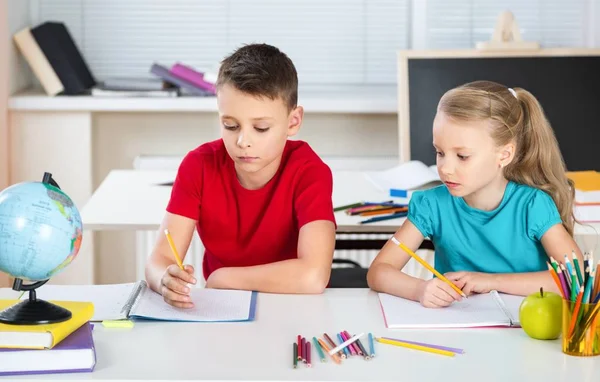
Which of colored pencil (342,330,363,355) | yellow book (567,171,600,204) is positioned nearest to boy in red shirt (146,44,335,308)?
colored pencil (342,330,363,355)

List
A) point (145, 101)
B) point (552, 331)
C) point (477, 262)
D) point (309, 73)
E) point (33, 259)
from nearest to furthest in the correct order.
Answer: point (33, 259)
point (552, 331)
point (477, 262)
point (145, 101)
point (309, 73)

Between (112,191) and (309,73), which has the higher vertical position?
(309,73)

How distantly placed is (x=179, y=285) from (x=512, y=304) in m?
0.60

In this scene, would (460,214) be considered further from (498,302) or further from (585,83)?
(585,83)

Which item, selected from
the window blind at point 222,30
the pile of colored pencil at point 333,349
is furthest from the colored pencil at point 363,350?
the window blind at point 222,30

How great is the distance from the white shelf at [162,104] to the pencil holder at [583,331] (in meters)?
2.25

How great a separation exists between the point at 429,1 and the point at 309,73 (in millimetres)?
569

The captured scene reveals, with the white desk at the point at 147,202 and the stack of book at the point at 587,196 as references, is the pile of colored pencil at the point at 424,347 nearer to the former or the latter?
the white desk at the point at 147,202

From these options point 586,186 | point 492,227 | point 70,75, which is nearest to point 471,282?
point 492,227

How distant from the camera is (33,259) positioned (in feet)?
4.34

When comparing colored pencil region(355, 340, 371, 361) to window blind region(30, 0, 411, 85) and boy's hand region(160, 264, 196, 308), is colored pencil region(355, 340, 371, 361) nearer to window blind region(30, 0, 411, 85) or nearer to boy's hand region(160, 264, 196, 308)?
boy's hand region(160, 264, 196, 308)

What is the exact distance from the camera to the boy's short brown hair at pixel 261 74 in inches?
73.4

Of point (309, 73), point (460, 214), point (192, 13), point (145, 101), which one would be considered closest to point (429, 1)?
point (309, 73)

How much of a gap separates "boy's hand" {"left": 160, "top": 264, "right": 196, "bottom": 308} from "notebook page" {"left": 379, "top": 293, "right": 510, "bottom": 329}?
0.35m
